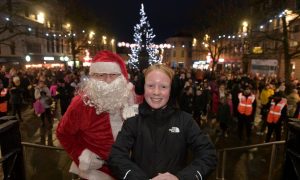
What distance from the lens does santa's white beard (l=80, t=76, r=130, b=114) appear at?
3020 millimetres

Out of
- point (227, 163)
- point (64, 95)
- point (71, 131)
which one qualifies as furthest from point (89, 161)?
point (64, 95)

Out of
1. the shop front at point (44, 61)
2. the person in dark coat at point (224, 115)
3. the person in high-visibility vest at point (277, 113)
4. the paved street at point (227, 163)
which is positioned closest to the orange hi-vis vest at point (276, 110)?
the person in high-visibility vest at point (277, 113)

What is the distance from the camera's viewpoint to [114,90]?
310 cm

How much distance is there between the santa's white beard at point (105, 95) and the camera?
119 inches

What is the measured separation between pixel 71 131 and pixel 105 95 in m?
0.52

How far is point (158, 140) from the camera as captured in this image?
7.06 ft

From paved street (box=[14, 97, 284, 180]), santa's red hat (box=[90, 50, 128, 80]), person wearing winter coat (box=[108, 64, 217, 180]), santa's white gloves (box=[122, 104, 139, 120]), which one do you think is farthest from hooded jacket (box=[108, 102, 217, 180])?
paved street (box=[14, 97, 284, 180])

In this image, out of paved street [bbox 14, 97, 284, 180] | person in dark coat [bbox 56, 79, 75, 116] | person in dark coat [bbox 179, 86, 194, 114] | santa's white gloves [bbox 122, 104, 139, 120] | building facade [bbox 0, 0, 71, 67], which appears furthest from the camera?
building facade [bbox 0, 0, 71, 67]

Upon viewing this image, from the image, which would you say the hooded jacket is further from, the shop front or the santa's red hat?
the shop front

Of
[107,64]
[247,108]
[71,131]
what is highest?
[107,64]

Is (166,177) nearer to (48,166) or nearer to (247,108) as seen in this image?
(48,166)

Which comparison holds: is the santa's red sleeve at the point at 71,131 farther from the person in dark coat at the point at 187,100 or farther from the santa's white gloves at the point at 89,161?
the person in dark coat at the point at 187,100

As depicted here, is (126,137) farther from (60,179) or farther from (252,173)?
(252,173)

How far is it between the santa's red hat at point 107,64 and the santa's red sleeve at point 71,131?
532mm
